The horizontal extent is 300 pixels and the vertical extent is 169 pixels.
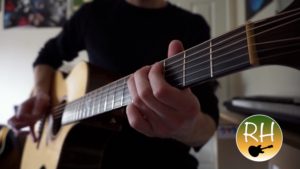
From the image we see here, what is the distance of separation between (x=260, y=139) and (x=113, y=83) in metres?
0.30

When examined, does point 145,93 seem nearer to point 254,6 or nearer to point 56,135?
point 254,6

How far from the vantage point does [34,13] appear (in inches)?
74.9

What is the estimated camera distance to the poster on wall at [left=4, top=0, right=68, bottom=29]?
1873mm

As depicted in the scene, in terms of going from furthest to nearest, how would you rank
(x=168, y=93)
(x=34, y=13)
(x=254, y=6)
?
(x=34, y=13) → (x=254, y=6) → (x=168, y=93)

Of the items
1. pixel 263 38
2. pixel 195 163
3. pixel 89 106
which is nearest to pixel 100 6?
pixel 89 106

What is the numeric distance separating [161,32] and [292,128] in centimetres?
35

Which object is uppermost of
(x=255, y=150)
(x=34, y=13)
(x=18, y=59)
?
(x=34, y=13)

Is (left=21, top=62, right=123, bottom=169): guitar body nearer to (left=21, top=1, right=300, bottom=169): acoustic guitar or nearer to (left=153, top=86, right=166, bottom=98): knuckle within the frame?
(left=21, top=1, right=300, bottom=169): acoustic guitar

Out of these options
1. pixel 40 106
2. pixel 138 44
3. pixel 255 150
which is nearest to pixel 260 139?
pixel 255 150

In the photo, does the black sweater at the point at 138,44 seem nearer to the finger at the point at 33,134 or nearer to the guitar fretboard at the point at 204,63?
the guitar fretboard at the point at 204,63

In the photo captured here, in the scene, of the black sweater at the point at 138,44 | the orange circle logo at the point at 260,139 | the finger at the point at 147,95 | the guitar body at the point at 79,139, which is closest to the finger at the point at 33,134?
the guitar body at the point at 79,139

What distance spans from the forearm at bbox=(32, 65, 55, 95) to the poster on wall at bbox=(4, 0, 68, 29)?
107 centimetres

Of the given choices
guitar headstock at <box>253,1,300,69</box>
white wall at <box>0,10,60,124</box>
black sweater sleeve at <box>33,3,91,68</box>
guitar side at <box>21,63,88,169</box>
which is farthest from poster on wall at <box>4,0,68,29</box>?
guitar headstock at <box>253,1,300,69</box>

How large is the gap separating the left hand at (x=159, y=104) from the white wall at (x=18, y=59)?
169 centimetres
